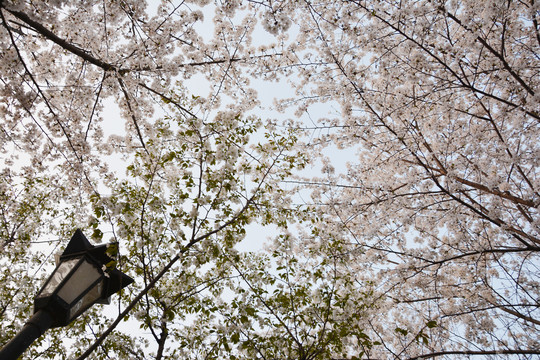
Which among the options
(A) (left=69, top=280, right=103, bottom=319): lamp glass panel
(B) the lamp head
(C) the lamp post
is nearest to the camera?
(C) the lamp post

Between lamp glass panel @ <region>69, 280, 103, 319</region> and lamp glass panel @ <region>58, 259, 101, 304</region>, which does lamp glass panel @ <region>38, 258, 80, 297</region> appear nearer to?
lamp glass panel @ <region>58, 259, 101, 304</region>

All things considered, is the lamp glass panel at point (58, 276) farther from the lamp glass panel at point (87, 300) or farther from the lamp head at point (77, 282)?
the lamp glass panel at point (87, 300)

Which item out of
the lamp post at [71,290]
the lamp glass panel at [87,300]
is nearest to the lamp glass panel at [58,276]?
the lamp post at [71,290]

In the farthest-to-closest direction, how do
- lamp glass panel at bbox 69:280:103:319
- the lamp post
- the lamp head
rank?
lamp glass panel at bbox 69:280:103:319
the lamp head
the lamp post

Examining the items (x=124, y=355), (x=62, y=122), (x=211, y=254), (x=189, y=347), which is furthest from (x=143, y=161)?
(x=124, y=355)

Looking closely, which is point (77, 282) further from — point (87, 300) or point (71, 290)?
point (87, 300)

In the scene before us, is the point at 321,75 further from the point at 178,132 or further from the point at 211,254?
the point at 211,254

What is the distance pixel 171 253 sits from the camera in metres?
4.84

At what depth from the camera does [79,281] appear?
232 cm

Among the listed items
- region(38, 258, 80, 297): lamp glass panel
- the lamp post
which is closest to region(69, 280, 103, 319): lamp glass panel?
the lamp post

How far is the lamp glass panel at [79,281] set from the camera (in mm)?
2178

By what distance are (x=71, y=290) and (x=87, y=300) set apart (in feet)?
0.84

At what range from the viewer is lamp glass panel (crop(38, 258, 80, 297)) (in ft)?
7.04

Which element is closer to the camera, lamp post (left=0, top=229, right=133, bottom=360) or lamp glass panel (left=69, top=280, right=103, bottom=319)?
lamp post (left=0, top=229, right=133, bottom=360)
